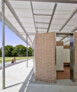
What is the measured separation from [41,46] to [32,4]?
213 cm

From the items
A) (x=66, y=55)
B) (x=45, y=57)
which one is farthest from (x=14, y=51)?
(x=45, y=57)

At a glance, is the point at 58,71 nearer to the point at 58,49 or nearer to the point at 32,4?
the point at 58,49

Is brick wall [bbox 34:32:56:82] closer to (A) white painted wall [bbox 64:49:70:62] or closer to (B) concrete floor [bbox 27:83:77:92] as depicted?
(B) concrete floor [bbox 27:83:77:92]

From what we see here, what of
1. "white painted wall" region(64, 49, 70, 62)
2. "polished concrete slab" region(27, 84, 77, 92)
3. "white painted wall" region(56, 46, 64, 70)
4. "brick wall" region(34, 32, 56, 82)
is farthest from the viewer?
"white painted wall" region(64, 49, 70, 62)

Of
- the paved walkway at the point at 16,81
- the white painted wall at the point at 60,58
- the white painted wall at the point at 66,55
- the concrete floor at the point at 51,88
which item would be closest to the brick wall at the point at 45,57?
the concrete floor at the point at 51,88

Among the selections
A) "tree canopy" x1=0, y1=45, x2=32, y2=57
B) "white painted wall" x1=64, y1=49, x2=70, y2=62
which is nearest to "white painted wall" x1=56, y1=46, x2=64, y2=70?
"white painted wall" x1=64, y1=49, x2=70, y2=62

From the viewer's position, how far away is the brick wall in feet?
19.9

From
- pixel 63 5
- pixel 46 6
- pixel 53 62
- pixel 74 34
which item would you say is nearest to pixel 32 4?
pixel 46 6

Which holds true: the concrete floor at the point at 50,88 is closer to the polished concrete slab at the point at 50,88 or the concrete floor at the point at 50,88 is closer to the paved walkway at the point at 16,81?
the polished concrete slab at the point at 50,88

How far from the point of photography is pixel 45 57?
20.4 ft

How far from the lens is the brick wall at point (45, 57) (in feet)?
19.9

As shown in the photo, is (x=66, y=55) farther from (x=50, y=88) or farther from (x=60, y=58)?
(x=50, y=88)

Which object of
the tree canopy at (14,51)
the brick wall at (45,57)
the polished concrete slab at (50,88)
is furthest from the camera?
the tree canopy at (14,51)

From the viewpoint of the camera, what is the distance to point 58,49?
293 inches
